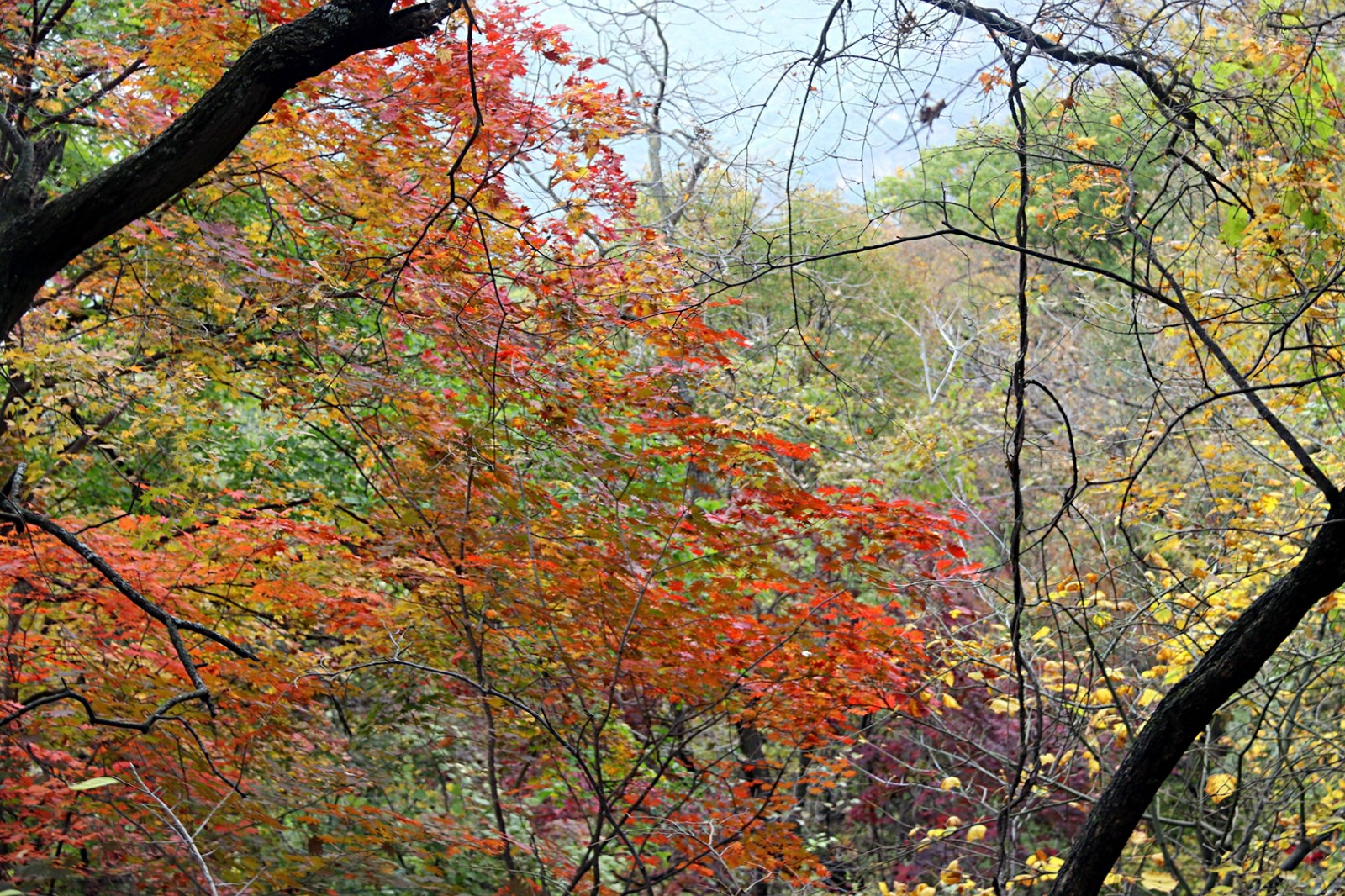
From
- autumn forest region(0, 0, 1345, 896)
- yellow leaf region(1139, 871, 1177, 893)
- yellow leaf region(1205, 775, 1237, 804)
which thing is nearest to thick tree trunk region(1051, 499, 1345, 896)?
autumn forest region(0, 0, 1345, 896)

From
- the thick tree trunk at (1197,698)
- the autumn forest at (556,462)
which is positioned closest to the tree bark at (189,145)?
the autumn forest at (556,462)

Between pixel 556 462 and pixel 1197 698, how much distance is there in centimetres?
461

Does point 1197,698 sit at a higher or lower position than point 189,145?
lower

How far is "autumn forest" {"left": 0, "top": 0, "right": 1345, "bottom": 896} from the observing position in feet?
9.59

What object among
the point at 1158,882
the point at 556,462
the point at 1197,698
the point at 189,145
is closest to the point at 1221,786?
the point at 1158,882

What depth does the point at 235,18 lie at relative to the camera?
4.79m

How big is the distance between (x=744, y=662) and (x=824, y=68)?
2.69m

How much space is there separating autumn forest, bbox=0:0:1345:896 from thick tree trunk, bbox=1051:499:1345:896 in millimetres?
13

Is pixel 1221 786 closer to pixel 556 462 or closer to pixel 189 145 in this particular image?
pixel 556 462

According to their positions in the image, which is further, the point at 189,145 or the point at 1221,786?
the point at 1221,786

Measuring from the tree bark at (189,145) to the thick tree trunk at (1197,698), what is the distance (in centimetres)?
255

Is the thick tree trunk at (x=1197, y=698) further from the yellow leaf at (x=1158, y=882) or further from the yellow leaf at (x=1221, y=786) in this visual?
the yellow leaf at (x=1221, y=786)

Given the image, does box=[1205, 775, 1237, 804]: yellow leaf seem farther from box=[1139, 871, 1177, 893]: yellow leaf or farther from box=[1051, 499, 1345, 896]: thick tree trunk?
box=[1051, 499, 1345, 896]: thick tree trunk

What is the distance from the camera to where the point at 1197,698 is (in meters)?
2.71
